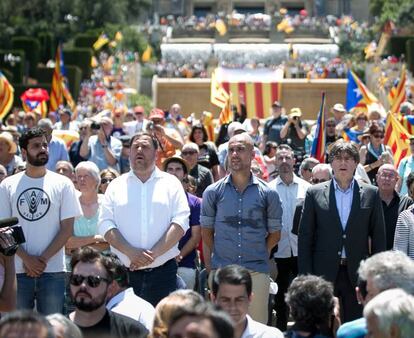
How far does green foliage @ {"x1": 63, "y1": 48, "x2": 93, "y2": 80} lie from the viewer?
48.3 meters

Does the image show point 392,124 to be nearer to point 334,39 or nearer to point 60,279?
point 60,279

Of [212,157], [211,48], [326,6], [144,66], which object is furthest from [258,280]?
[326,6]

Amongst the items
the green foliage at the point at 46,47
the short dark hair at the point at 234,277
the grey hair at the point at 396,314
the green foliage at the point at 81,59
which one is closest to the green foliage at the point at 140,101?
the green foliage at the point at 81,59

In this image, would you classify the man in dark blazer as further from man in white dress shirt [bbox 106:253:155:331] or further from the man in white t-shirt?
man in white dress shirt [bbox 106:253:155:331]

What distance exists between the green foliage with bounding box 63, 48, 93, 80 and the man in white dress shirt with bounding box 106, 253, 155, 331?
135ft

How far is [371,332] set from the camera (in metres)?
5.62

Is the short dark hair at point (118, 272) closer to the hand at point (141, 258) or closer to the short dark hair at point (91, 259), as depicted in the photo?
the short dark hair at point (91, 259)

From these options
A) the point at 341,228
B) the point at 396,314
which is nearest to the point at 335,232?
the point at 341,228

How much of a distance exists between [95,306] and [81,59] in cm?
4198

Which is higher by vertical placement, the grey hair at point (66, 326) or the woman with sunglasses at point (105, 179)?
the grey hair at point (66, 326)

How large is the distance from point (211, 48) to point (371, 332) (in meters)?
53.3

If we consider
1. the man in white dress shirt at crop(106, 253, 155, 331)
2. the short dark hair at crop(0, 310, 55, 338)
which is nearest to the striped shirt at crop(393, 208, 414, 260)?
the man in white dress shirt at crop(106, 253, 155, 331)

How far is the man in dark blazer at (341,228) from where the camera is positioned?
355 inches

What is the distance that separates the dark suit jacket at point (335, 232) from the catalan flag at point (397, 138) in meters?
5.70
